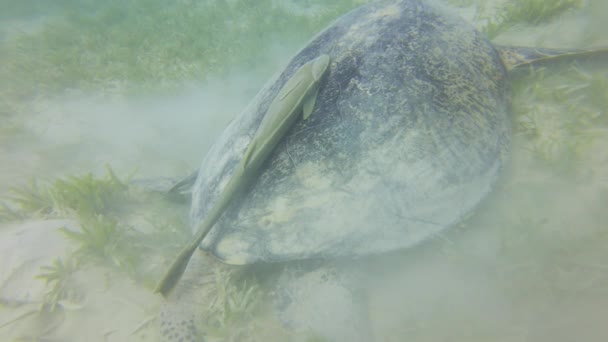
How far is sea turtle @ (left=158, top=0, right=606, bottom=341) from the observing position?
5.04 ft

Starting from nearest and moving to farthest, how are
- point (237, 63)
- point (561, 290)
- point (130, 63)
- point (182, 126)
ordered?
1. point (561, 290)
2. point (182, 126)
3. point (237, 63)
4. point (130, 63)

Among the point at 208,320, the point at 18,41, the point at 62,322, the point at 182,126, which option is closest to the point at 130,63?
the point at 182,126

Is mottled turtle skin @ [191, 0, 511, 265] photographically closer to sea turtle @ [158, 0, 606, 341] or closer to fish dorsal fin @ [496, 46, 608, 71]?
sea turtle @ [158, 0, 606, 341]

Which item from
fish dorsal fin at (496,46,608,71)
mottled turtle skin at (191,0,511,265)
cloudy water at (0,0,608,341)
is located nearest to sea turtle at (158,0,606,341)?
mottled turtle skin at (191,0,511,265)

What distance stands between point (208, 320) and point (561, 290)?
7.75 feet

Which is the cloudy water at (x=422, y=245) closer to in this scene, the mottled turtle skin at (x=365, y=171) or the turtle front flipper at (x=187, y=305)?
the turtle front flipper at (x=187, y=305)

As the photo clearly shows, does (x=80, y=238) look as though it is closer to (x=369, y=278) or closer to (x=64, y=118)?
(x=369, y=278)

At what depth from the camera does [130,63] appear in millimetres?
5844

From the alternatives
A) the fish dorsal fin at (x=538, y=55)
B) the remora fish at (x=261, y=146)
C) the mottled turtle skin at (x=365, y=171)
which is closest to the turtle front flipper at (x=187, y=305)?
the mottled turtle skin at (x=365, y=171)

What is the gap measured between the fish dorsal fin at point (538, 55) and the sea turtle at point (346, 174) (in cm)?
92

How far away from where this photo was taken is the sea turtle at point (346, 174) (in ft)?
5.04

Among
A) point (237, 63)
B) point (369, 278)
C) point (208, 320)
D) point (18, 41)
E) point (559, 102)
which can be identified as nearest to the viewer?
point (208, 320)

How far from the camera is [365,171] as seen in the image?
1567 millimetres

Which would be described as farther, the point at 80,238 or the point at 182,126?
the point at 182,126
